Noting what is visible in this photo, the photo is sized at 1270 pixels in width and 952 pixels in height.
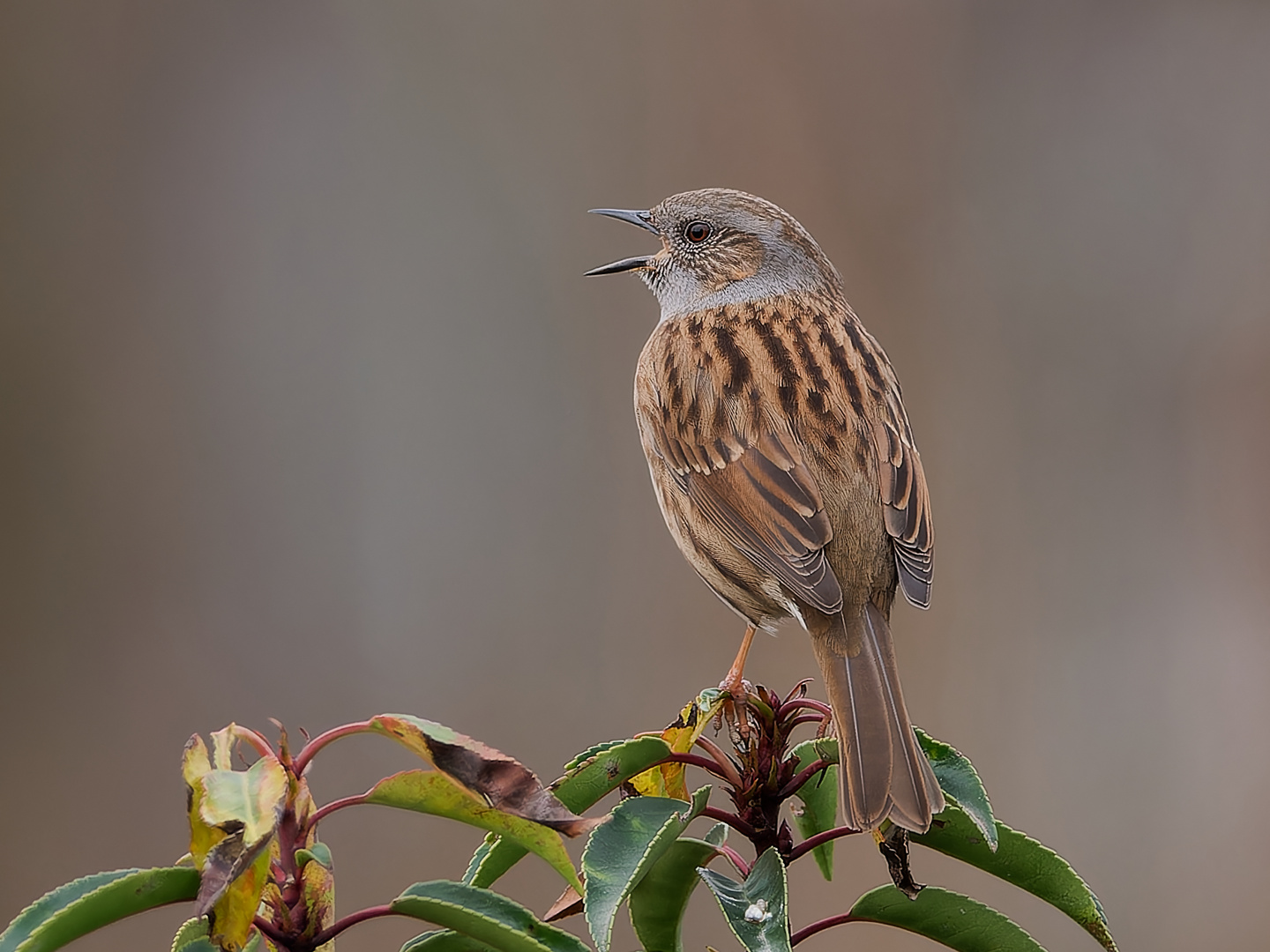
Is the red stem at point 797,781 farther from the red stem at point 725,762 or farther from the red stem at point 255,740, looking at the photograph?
the red stem at point 255,740

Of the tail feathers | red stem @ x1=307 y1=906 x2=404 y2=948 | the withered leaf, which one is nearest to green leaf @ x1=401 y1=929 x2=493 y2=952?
red stem @ x1=307 y1=906 x2=404 y2=948

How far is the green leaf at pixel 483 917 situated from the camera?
5.02ft

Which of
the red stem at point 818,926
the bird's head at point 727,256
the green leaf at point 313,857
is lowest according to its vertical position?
the red stem at point 818,926

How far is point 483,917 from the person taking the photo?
153 centimetres

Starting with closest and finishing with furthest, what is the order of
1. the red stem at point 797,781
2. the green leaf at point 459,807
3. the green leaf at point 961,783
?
the green leaf at point 459,807
the green leaf at point 961,783
the red stem at point 797,781

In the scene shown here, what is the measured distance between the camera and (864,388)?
289 centimetres

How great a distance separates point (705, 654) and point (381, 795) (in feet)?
15.2

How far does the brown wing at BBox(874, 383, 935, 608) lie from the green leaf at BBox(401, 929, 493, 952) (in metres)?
1.19

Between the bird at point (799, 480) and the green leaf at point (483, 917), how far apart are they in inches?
24.6

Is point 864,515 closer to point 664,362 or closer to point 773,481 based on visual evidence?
point 773,481

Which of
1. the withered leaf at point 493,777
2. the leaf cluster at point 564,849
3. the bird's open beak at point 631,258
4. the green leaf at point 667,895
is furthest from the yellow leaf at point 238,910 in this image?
the bird's open beak at point 631,258

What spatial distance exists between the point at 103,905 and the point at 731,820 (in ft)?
2.80

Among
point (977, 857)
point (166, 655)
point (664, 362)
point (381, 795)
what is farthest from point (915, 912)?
point (166, 655)

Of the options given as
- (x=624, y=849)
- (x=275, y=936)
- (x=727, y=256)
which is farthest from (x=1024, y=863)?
(x=727, y=256)
